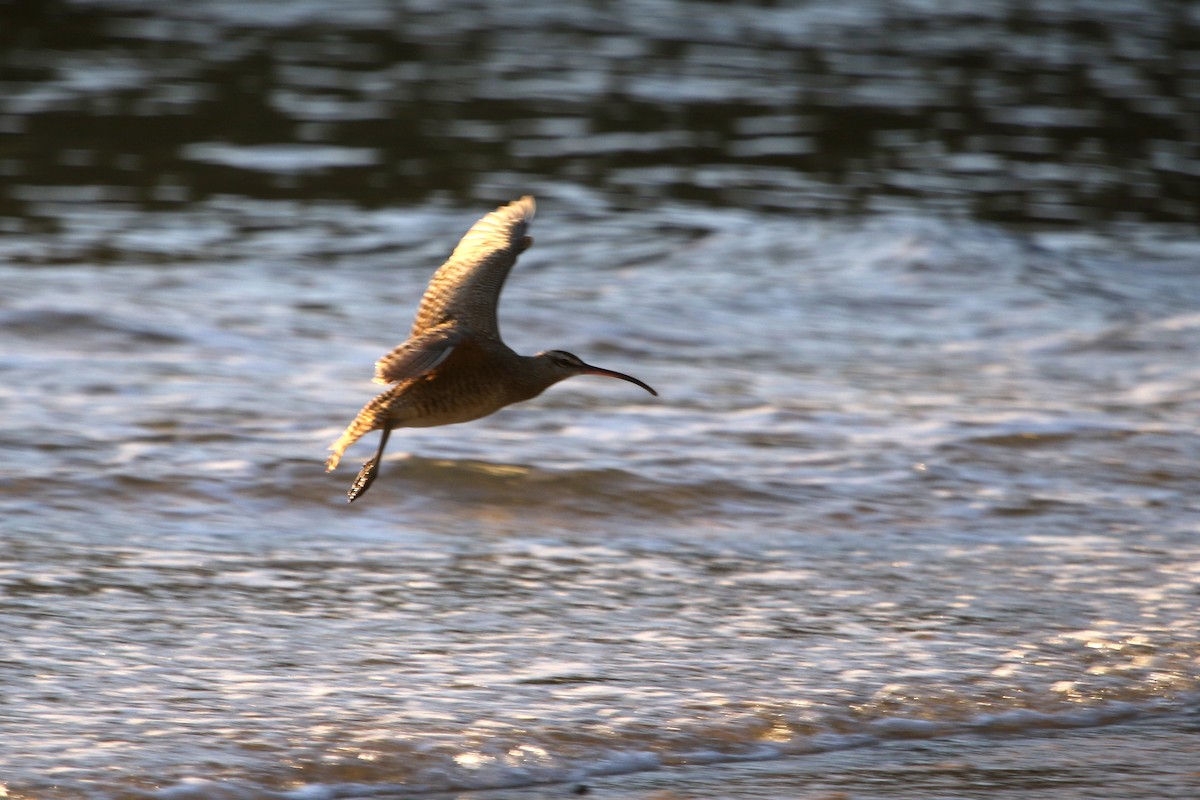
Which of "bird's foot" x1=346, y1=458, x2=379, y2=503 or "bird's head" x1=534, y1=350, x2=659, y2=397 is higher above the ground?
"bird's head" x1=534, y1=350, x2=659, y2=397

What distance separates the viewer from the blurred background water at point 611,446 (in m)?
4.10

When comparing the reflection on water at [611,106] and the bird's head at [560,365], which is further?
the reflection on water at [611,106]

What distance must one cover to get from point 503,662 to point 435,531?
56.0 inches

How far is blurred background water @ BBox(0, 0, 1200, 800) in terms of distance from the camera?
4098mm

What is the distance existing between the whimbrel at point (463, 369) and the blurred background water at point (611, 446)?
0.56 meters

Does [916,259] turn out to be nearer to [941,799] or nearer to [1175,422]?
[1175,422]

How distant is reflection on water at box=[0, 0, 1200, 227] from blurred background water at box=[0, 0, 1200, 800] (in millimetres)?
69

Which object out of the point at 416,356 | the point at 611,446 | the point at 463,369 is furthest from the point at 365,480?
the point at 611,446

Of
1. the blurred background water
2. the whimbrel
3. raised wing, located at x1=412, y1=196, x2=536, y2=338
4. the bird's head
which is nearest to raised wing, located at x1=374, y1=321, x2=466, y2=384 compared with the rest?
the whimbrel

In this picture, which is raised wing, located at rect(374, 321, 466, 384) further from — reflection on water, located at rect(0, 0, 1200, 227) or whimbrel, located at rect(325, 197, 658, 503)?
reflection on water, located at rect(0, 0, 1200, 227)

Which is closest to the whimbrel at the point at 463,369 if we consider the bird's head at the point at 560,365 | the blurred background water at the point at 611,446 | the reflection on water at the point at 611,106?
the bird's head at the point at 560,365

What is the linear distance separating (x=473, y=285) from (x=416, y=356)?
30.1 inches

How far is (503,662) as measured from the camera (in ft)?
14.8

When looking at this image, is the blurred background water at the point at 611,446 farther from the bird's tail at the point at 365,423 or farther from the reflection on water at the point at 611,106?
the bird's tail at the point at 365,423
